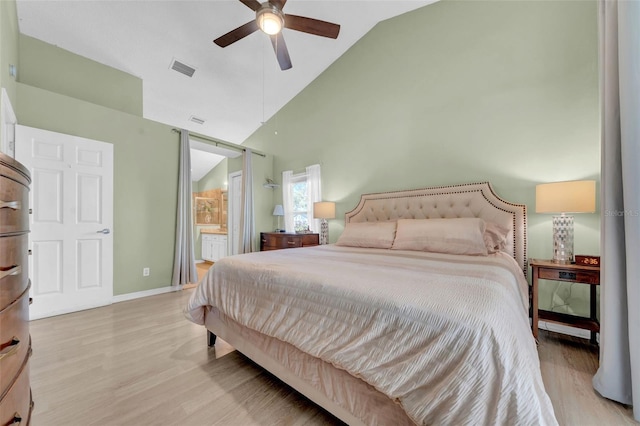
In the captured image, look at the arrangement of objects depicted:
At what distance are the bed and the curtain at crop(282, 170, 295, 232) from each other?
2.80 metres

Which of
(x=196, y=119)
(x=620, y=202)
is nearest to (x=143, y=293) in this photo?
(x=196, y=119)

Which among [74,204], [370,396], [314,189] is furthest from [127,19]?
[370,396]

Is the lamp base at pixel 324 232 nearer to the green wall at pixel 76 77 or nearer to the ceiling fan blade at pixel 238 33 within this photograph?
the ceiling fan blade at pixel 238 33

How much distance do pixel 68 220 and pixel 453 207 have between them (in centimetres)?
450

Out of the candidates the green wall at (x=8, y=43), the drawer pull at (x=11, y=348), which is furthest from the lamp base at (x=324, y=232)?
the green wall at (x=8, y=43)

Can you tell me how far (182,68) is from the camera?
3.68m

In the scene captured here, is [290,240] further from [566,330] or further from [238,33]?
[566,330]

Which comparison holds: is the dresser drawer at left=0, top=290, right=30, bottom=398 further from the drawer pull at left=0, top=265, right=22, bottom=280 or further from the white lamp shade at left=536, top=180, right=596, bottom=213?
the white lamp shade at left=536, top=180, right=596, bottom=213

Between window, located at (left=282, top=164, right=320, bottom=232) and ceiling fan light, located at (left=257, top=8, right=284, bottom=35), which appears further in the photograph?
window, located at (left=282, top=164, right=320, bottom=232)

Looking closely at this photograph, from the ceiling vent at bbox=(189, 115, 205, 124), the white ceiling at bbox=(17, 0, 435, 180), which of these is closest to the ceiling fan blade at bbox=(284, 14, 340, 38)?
the white ceiling at bbox=(17, 0, 435, 180)

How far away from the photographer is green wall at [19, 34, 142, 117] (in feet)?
10.2

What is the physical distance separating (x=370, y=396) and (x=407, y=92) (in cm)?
349

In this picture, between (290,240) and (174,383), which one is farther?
(290,240)

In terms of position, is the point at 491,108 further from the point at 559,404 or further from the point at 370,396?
the point at 370,396
